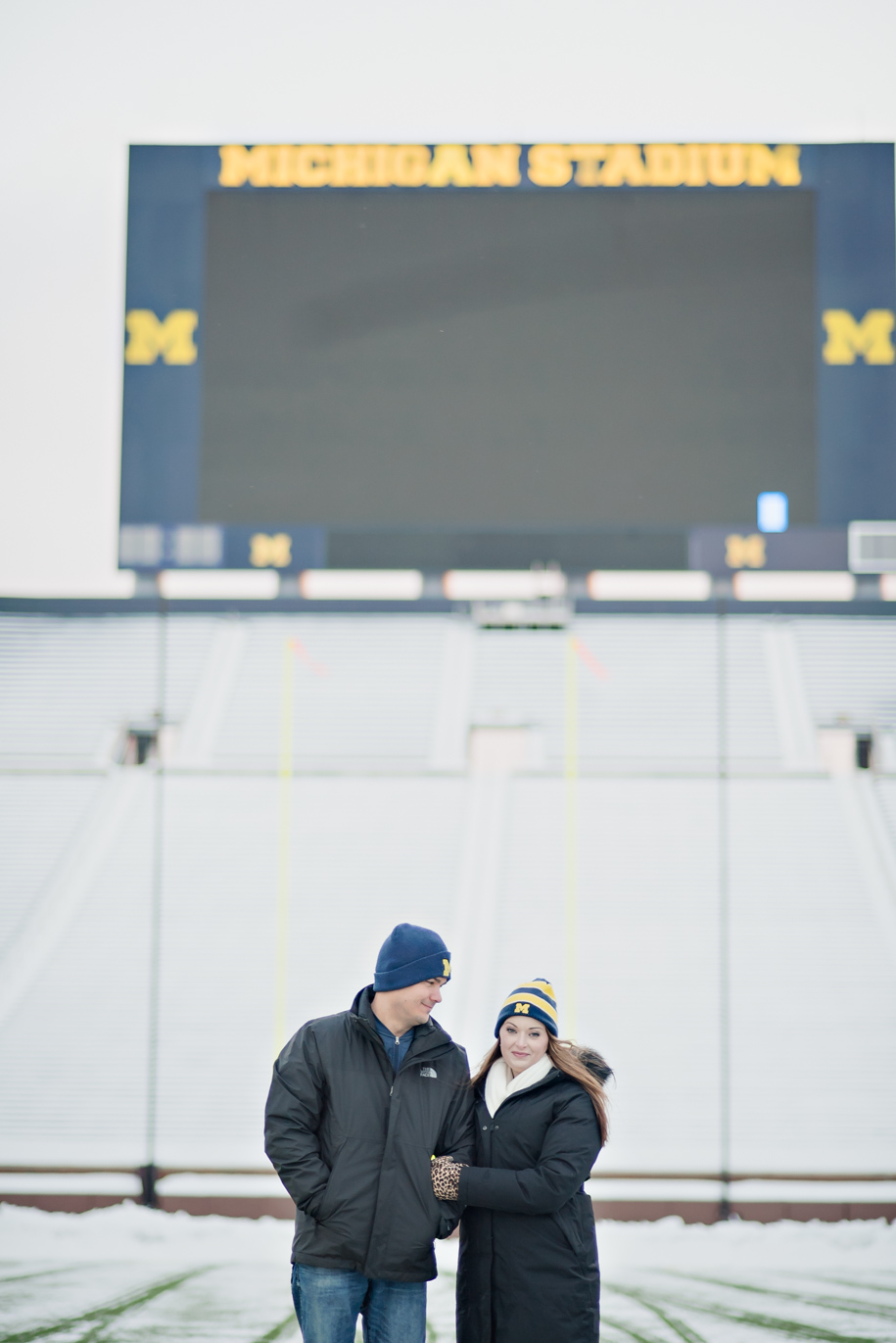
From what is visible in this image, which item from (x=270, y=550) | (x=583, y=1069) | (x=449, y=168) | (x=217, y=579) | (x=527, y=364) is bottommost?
(x=583, y=1069)

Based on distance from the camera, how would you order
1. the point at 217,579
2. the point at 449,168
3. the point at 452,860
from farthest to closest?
the point at 452,860
the point at 217,579
the point at 449,168

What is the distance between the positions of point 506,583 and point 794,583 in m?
1.41

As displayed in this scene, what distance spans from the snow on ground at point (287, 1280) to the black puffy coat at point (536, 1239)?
1.68 m

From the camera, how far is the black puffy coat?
1677mm

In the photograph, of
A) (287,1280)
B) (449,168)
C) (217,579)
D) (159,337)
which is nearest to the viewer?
(287,1280)

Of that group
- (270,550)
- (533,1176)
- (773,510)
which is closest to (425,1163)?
(533,1176)

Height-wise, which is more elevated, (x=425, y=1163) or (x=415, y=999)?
(x=415, y=999)

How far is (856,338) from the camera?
19.4 ft

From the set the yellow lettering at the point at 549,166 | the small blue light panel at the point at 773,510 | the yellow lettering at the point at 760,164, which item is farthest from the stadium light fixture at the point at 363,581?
the yellow lettering at the point at 760,164

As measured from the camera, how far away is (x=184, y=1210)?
17.8 ft

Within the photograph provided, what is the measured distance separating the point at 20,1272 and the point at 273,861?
374cm

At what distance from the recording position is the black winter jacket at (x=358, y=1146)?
64.4 inches

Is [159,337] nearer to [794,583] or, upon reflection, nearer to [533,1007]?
[794,583]
